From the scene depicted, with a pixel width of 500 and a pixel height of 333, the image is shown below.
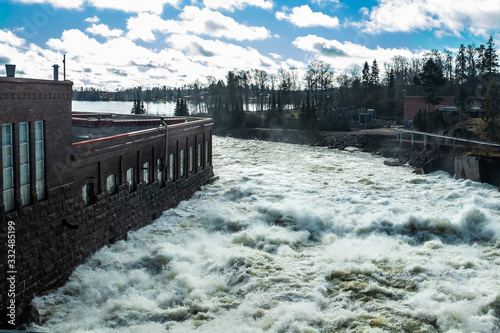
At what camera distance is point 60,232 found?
51.5 feet

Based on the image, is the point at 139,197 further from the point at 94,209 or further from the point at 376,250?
the point at 376,250

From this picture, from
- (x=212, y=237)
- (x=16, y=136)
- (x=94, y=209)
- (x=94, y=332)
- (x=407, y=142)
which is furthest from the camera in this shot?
(x=407, y=142)

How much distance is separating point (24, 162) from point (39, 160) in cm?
71

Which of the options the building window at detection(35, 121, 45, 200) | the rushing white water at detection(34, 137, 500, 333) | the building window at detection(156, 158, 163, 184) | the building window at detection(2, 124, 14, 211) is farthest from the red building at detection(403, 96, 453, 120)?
the building window at detection(2, 124, 14, 211)

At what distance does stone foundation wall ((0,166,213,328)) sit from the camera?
13.7 metres

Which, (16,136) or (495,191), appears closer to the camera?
(16,136)

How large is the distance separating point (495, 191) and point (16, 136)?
26.8 m

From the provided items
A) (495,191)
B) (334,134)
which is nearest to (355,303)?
(495,191)

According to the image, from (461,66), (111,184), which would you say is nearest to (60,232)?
(111,184)

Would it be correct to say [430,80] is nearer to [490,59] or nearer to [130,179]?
[490,59]

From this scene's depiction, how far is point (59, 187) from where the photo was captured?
51.6 ft

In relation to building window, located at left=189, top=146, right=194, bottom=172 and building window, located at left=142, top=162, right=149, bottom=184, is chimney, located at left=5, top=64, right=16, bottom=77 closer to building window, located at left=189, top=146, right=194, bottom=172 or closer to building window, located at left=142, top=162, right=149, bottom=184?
building window, located at left=142, top=162, right=149, bottom=184

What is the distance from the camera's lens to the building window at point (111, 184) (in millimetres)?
19487

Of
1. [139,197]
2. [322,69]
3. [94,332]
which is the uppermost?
[322,69]
